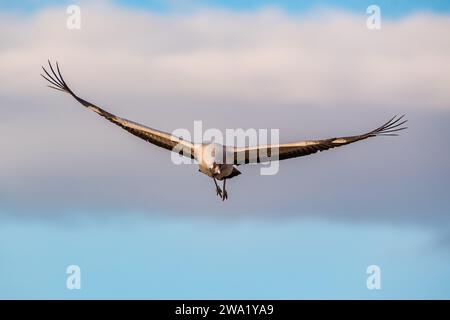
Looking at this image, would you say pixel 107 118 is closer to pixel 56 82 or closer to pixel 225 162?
pixel 56 82

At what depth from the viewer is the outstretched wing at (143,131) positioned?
173 feet

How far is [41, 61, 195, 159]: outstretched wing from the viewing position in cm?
5272

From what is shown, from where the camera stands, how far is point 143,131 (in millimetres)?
53250
